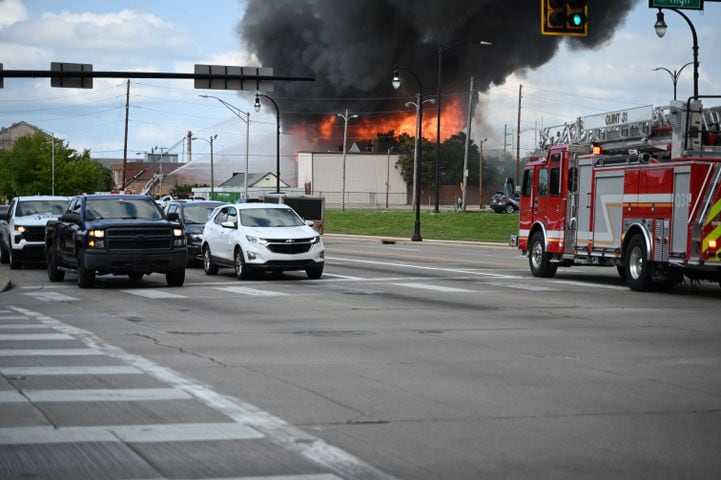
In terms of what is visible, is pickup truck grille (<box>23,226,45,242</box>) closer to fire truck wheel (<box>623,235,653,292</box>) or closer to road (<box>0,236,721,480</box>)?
road (<box>0,236,721,480</box>)

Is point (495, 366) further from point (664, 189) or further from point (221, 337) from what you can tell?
point (664, 189)

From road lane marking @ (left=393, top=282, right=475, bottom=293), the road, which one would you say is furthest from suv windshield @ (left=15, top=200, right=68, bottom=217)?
road lane marking @ (left=393, top=282, right=475, bottom=293)

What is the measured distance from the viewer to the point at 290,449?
7340 millimetres

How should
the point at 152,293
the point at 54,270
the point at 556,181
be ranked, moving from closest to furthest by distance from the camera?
the point at 152,293 → the point at 54,270 → the point at 556,181

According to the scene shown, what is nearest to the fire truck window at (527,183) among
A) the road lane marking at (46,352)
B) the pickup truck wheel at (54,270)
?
the pickup truck wheel at (54,270)

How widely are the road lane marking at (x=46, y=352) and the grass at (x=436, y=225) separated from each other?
1620 inches

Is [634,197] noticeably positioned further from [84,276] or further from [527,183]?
[84,276]

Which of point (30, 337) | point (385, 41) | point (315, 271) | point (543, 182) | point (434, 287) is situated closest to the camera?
point (30, 337)

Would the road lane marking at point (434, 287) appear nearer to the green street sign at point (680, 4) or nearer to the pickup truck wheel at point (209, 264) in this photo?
the pickup truck wheel at point (209, 264)

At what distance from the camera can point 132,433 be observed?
25.6ft

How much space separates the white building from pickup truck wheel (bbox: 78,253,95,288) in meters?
95.9

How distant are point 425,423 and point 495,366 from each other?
3310mm

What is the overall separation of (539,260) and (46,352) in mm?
16324

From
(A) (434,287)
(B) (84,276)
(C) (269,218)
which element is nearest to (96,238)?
(B) (84,276)
